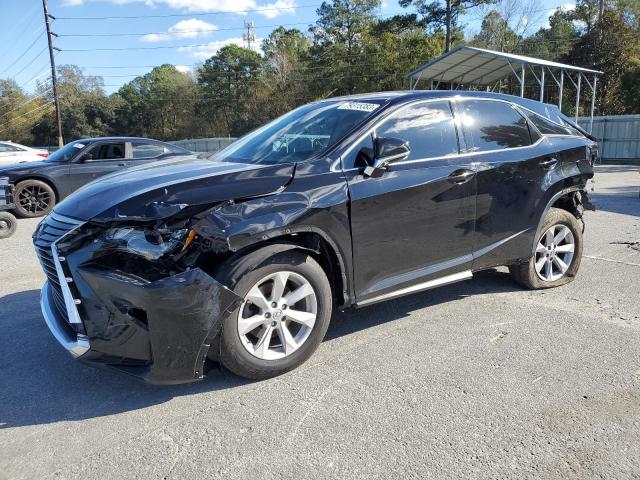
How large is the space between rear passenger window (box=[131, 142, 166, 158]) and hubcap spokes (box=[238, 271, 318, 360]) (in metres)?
8.31

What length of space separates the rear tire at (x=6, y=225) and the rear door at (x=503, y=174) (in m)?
7.32

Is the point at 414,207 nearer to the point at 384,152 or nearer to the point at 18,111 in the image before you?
the point at 384,152

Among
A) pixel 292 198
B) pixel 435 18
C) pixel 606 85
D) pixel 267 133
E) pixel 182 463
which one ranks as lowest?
pixel 182 463

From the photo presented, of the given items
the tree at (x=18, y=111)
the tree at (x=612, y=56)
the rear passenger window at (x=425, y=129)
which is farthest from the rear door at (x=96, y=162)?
the tree at (x=18, y=111)

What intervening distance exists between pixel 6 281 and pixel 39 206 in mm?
5078

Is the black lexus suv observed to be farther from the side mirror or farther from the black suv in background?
the black suv in background

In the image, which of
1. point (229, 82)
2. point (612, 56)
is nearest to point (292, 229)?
point (612, 56)

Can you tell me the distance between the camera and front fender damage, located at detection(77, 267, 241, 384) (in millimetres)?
2781

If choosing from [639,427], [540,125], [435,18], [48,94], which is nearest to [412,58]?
[435,18]

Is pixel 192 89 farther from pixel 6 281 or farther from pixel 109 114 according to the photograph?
pixel 6 281

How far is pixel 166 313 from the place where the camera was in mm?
2797

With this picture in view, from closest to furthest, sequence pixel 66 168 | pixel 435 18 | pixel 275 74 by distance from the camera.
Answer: pixel 66 168
pixel 435 18
pixel 275 74

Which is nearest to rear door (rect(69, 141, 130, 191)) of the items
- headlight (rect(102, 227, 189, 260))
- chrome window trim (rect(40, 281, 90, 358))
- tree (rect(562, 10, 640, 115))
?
chrome window trim (rect(40, 281, 90, 358))

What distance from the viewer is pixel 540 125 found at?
482cm
